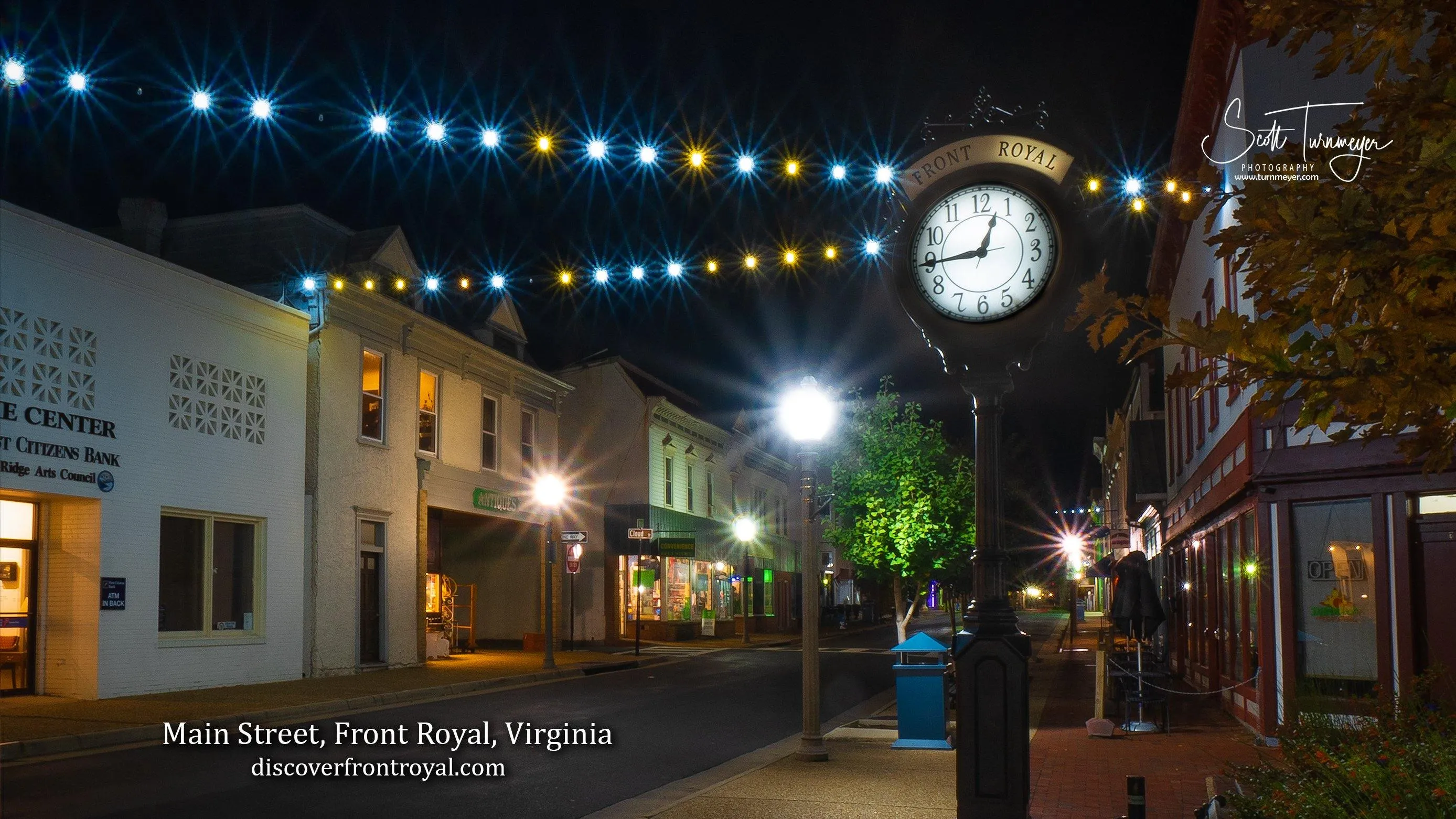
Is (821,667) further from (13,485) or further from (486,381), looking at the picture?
(13,485)

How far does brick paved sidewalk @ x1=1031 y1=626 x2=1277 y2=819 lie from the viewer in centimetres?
934

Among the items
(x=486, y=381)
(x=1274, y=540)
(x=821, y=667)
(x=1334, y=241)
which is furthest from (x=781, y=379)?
(x=486, y=381)

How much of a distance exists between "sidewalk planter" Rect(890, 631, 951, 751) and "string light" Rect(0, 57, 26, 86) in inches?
385

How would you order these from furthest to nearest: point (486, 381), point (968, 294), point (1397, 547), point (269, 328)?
point (486, 381), point (269, 328), point (1397, 547), point (968, 294)

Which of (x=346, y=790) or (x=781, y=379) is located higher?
(x=781, y=379)

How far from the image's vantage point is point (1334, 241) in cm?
358

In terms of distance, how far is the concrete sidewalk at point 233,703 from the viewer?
13.1m

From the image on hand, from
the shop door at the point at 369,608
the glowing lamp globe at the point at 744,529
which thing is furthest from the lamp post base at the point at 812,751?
the glowing lamp globe at the point at 744,529

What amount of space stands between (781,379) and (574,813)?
18.4 ft

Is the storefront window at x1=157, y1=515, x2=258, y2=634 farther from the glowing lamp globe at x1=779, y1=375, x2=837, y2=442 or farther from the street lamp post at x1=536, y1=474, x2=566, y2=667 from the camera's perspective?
the glowing lamp globe at x1=779, y1=375, x2=837, y2=442

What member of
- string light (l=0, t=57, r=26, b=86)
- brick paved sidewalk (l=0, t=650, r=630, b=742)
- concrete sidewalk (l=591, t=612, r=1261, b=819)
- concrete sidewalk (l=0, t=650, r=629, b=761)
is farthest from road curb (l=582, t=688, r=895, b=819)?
string light (l=0, t=57, r=26, b=86)

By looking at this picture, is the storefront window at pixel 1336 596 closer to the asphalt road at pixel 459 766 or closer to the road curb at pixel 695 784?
the road curb at pixel 695 784

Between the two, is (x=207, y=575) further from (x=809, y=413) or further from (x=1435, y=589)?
(x=1435, y=589)

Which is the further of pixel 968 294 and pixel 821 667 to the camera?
pixel 821 667
